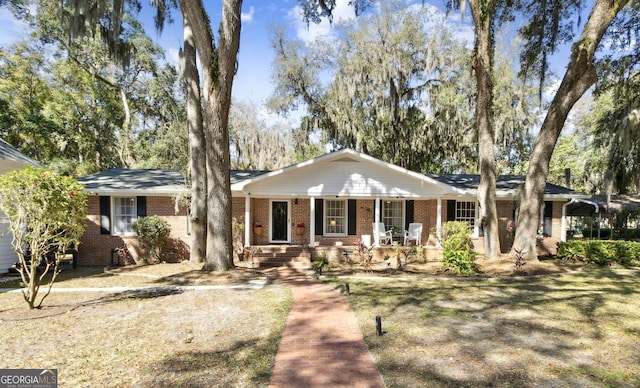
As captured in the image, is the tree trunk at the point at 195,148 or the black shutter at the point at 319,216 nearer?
the tree trunk at the point at 195,148

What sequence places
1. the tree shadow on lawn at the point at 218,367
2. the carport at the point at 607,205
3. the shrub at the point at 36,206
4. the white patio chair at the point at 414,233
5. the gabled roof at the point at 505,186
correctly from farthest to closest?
the carport at the point at 607,205, the gabled roof at the point at 505,186, the white patio chair at the point at 414,233, the shrub at the point at 36,206, the tree shadow on lawn at the point at 218,367

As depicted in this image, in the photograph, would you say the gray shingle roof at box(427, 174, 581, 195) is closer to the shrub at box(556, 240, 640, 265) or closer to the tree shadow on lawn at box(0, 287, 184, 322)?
the shrub at box(556, 240, 640, 265)

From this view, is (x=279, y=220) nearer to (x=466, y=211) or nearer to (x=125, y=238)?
(x=125, y=238)

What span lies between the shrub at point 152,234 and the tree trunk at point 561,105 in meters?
12.9

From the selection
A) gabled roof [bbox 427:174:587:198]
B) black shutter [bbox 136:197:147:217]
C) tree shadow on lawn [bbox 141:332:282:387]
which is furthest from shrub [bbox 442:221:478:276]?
black shutter [bbox 136:197:147:217]

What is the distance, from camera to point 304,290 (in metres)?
8.11

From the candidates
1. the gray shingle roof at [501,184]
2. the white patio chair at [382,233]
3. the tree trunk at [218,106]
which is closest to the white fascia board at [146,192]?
the tree trunk at [218,106]

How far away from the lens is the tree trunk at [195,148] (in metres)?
10.9

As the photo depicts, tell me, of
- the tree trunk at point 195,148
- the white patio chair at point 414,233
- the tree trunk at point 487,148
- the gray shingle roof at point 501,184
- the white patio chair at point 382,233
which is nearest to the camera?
the tree trunk at point 195,148

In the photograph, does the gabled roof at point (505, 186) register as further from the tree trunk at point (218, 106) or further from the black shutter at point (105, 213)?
the black shutter at point (105, 213)

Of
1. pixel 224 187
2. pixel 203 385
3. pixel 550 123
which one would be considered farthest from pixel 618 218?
pixel 203 385

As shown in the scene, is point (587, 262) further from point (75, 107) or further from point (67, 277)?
point (75, 107)

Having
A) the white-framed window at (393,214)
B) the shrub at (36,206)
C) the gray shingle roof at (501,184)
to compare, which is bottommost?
the white-framed window at (393,214)

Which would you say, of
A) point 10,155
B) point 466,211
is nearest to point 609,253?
point 466,211
